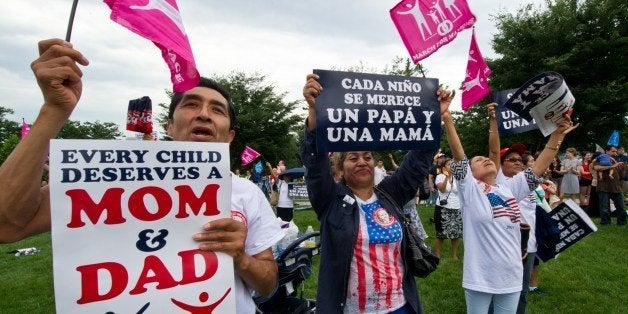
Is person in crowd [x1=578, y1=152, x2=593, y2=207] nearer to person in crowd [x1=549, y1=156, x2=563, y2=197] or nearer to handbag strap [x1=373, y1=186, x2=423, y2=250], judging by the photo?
person in crowd [x1=549, y1=156, x2=563, y2=197]

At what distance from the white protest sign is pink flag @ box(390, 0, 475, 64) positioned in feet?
8.50

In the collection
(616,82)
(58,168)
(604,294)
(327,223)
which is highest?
(616,82)

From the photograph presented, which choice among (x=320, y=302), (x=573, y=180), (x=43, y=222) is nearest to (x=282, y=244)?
(x=320, y=302)

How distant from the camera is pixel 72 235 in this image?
1335 millimetres

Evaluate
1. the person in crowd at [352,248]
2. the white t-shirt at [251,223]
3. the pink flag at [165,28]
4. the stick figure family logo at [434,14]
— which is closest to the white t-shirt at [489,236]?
the person in crowd at [352,248]

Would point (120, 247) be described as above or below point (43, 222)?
below

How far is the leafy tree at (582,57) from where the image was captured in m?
19.5

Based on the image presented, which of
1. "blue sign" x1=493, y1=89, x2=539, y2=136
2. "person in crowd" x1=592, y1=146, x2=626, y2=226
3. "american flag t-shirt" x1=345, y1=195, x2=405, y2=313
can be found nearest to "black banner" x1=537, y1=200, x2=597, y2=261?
"blue sign" x1=493, y1=89, x2=539, y2=136

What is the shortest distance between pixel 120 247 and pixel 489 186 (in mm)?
3142

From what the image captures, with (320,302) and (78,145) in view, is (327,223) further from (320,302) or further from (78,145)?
(78,145)

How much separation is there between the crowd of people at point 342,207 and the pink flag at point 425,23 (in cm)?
88

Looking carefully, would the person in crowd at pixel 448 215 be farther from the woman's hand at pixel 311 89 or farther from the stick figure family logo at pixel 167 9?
the stick figure family logo at pixel 167 9

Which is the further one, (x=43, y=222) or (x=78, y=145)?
(x=43, y=222)

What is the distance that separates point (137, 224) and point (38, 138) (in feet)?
1.47
